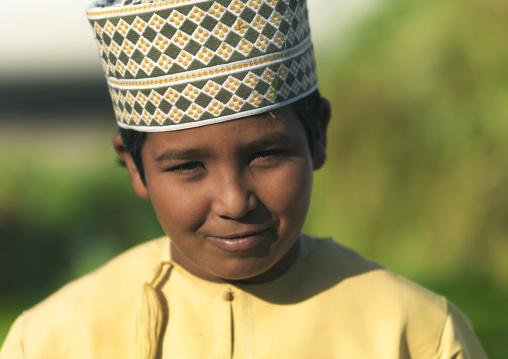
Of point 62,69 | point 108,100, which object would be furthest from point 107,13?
point 62,69

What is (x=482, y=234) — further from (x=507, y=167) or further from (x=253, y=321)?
(x=253, y=321)

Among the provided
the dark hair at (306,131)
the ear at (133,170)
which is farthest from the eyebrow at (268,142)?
the ear at (133,170)

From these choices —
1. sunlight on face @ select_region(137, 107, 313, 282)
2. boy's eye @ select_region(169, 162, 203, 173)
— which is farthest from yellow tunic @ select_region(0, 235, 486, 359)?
boy's eye @ select_region(169, 162, 203, 173)

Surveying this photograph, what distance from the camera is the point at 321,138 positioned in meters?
2.51

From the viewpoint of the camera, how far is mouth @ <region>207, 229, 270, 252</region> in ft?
7.02

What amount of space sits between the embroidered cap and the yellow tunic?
2.11 ft

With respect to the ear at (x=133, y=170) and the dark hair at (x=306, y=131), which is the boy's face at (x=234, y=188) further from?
the ear at (x=133, y=170)

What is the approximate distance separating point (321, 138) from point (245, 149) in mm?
494

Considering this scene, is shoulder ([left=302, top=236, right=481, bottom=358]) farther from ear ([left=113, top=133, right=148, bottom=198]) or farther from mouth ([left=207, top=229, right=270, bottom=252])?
ear ([left=113, top=133, right=148, bottom=198])

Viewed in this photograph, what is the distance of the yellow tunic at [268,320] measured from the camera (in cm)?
239

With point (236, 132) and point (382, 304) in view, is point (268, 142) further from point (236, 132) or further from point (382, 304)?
point (382, 304)

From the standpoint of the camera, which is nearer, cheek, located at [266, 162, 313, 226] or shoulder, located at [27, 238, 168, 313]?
cheek, located at [266, 162, 313, 226]

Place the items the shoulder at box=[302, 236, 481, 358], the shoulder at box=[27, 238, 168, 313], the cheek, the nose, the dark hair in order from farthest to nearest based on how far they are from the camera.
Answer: the shoulder at box=[27, 238, 168, 313] → the shoulder at box=[302, 236, 481, 358] → the dark hair → the cheek → the nose

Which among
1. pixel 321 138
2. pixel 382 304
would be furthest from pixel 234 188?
pixel 382 304
